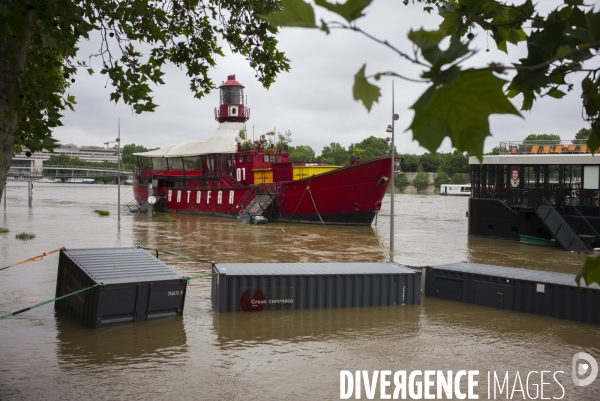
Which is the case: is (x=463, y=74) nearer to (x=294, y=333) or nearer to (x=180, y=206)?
(x=294, y=333)

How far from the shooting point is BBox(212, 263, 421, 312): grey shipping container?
12492 mm

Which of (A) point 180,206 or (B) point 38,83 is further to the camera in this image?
(A) point 180,206

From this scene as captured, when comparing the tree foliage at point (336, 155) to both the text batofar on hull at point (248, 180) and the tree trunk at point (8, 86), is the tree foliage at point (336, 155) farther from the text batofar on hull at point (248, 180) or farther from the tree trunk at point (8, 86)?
the tree trunk at point (8, 86)

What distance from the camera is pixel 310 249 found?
969 inches

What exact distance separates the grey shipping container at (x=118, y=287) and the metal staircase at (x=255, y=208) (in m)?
24.5

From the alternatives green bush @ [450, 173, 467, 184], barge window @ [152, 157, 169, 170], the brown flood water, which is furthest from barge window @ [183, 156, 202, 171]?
green bush @ [450, 173, 467, 184]

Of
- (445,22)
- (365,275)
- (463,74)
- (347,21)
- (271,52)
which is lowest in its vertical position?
(365,275)

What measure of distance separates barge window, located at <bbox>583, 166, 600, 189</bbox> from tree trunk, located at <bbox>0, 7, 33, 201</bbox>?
2616 centimetres

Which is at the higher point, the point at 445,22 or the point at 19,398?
the point at 445,22

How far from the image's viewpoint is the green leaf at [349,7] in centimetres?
141

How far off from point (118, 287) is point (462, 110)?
10128 mm

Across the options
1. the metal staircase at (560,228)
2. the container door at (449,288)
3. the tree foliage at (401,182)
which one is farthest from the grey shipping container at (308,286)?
the tree foliage at (401,182)

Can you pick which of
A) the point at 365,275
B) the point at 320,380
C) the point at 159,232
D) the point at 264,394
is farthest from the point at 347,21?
the point at 159,232

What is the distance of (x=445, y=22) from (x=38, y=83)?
22.2 ft
